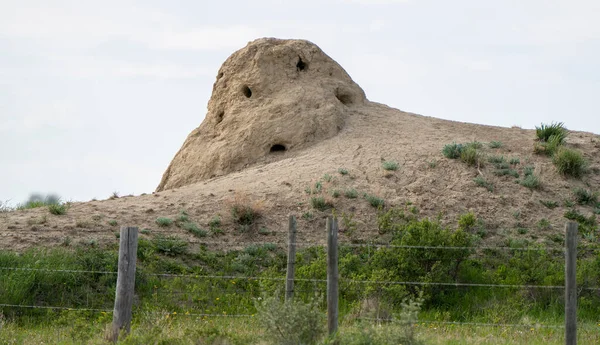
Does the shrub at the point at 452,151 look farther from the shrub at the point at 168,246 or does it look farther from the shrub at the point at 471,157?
the shrub at the point at 168,246

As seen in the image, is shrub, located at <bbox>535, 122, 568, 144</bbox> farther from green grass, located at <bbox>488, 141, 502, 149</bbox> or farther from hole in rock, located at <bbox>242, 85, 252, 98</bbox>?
hole in rock, located at <bbox>242, 85, 252, 98</bbox>

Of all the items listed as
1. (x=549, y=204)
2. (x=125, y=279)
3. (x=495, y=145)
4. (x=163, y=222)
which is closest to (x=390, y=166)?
(x=495, y=145)

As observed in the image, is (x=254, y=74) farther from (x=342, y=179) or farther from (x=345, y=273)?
(x=345, y=273)

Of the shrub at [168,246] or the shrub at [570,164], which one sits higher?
the shrub at [570,164]

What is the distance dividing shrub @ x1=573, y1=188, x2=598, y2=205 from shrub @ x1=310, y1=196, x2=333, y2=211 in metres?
6.19

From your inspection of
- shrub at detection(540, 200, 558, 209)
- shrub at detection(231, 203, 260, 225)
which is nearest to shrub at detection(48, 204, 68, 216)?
shrub at detection(231, 203, 260, 225)

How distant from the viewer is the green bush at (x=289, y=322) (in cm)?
900

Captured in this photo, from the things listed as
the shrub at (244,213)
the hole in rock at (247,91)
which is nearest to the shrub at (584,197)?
the shrub at (244,213)

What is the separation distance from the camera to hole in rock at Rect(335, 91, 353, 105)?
79.2 feet

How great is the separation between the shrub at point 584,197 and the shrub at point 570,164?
93 cm

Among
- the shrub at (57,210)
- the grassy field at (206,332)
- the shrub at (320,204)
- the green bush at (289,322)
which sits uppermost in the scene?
the shrub at (320,204)

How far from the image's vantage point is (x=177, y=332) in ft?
33.8

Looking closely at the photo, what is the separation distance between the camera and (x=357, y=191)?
1873 cm

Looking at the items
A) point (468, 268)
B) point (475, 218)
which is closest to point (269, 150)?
point (475, 218)
